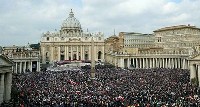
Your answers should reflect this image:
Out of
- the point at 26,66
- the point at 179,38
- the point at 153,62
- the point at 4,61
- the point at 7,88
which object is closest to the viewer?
the point at 4,61

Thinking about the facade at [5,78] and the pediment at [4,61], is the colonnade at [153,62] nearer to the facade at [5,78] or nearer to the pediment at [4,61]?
the facade at [5,78]

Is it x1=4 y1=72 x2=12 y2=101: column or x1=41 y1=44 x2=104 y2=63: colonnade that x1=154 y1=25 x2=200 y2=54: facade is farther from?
x1=4 y1=72 x2=12 y2=101: column

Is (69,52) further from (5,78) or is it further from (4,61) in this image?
(4,61)

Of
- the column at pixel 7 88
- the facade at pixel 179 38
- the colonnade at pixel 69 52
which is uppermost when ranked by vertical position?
the facade at pixel 179 38

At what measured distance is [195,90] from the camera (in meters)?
41.4

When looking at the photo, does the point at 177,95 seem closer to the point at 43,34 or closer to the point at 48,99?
the point at 48,99

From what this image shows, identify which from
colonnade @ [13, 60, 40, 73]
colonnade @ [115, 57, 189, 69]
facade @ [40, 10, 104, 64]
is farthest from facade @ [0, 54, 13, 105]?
facade @ [40, 10, 104, 64]

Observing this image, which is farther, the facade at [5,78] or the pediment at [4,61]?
the pediment at [4,61]

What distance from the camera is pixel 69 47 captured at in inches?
5640

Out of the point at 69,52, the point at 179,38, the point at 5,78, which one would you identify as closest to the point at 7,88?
the point at 5,78

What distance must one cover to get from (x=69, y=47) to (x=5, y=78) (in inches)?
4257

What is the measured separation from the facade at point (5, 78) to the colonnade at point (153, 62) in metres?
69.8

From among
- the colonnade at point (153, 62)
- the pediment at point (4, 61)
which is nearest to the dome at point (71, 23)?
the colonnade at point (153, 62)

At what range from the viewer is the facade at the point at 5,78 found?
32975mm
